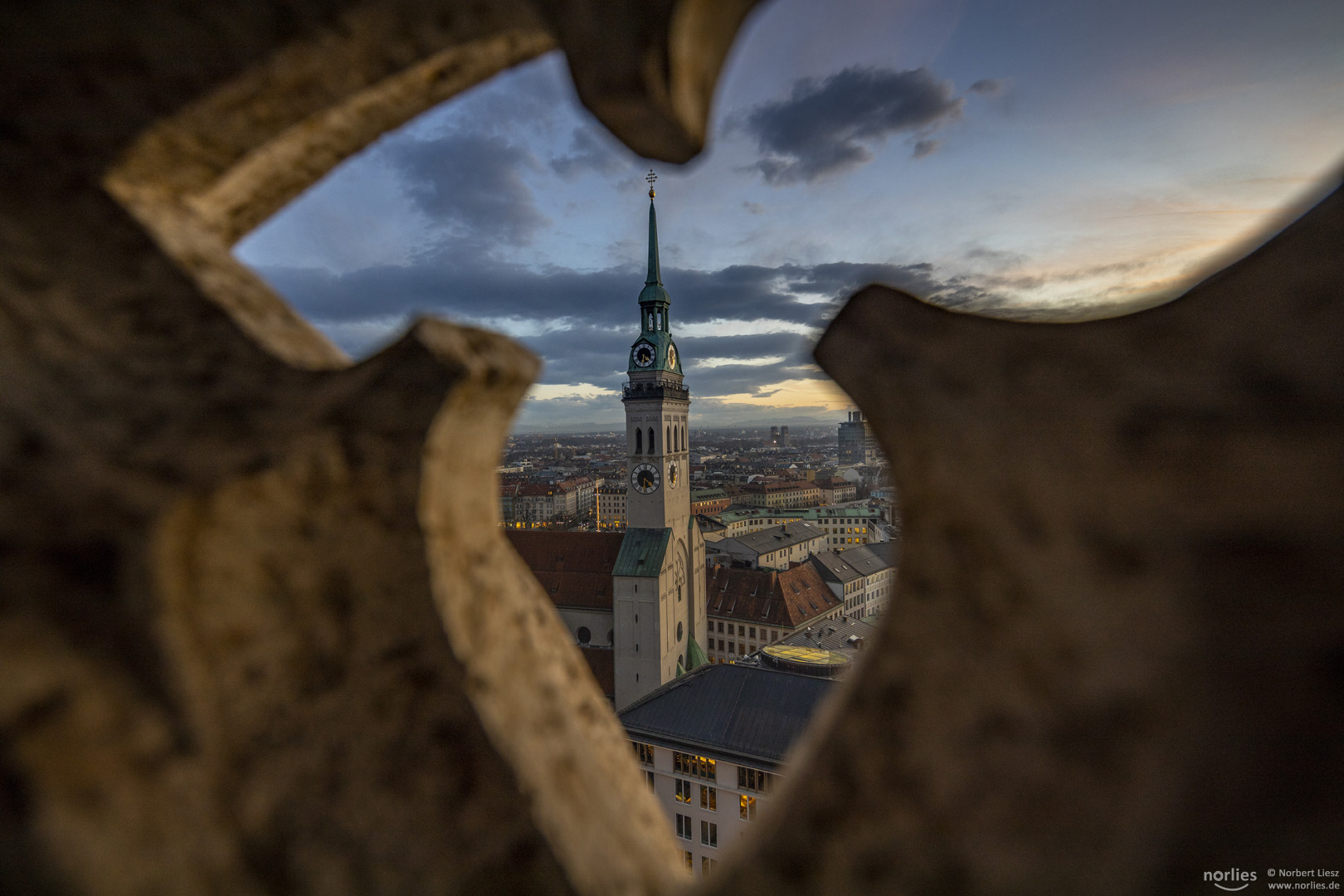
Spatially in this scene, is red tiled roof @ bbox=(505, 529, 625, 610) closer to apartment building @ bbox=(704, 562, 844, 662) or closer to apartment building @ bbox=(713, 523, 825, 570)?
apartment building @ bbox=(704, 562, 844, 662)

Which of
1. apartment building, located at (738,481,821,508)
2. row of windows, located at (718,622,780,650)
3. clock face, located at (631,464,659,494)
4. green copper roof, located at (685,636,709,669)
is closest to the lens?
green copper roof, located at (685,636,709,669)

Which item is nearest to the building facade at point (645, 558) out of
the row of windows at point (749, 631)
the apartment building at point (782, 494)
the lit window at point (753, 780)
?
the row of windows at point (749, 631)

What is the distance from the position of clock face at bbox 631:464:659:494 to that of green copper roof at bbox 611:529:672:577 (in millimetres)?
2349

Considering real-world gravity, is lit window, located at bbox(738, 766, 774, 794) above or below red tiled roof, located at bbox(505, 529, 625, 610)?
below

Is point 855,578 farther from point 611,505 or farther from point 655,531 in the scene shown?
point 611,505

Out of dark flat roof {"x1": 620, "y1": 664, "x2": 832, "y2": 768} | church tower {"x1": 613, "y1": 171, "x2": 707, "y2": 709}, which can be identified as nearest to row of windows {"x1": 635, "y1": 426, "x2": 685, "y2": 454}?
church tower {"x1": 613, "y1": 171, "x2": 707, "y2": 709}

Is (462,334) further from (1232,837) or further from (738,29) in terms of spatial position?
(1232,837)

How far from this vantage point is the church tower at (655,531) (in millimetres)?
29406

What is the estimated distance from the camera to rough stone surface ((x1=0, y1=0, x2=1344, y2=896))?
82 centimetres

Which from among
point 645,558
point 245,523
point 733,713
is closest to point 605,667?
point 645,558

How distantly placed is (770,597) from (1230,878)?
120 feet

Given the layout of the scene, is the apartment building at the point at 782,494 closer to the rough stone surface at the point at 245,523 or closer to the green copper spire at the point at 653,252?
the green copper spire at the point at 653,252

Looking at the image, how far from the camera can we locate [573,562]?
3359cm

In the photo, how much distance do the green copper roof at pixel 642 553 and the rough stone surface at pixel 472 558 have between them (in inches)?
1136
